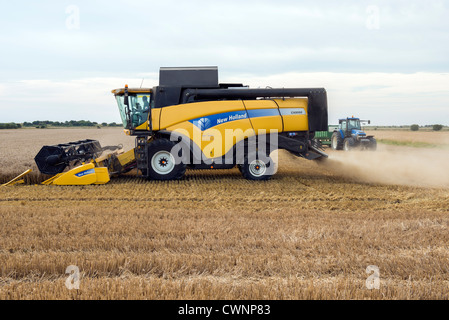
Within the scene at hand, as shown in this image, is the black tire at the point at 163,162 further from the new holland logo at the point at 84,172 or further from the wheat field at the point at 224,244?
the wheat field at the point at 224,244

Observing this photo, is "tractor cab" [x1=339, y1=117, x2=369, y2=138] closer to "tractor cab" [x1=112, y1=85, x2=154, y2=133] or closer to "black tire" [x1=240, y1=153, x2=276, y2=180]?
"black tire" [x1=240, y1=153, x2=276, y2=180]

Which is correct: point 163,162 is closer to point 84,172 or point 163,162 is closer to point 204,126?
point 204,126

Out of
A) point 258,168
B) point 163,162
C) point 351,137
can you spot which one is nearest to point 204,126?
point 163,162

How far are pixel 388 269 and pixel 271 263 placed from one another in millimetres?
1228

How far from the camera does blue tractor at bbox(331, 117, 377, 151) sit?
21.1 metres

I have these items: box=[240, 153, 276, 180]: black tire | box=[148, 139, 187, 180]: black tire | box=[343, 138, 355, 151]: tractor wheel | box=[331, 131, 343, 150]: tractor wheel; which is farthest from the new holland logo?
box=[331, 131, 343, 150]: tractor wheel

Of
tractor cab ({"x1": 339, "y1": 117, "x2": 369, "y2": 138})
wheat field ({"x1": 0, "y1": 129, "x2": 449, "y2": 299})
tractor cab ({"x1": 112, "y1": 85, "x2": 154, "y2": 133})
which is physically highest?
tractor cab ({"x1": 112, "y1": 85, "x2": 154, "y2": 133})

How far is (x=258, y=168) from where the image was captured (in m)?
11.9

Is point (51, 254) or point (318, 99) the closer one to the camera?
point (51, 254)

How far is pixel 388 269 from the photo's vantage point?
4.41m

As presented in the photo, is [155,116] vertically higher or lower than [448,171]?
higher

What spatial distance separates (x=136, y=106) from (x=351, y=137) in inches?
534
